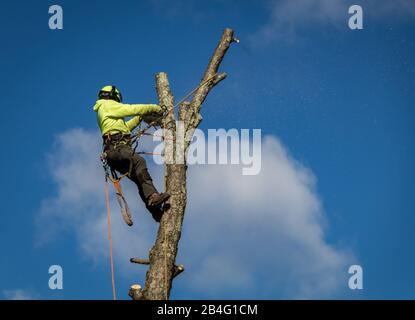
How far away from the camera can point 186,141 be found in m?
11.1

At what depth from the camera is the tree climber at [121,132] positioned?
432 inches

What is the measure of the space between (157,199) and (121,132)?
167cm

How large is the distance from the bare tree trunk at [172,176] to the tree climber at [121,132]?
0.33 metres

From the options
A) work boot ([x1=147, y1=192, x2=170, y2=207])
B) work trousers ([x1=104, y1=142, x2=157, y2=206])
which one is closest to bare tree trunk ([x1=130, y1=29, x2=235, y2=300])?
work boot ([x1=147, y1=192, x2=170, y2=207])

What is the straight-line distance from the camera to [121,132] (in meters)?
11.6

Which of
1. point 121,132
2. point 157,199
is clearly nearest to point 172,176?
point 157,199

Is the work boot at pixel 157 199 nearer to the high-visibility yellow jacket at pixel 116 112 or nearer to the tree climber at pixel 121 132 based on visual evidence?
the tree climber at pixel 121 132

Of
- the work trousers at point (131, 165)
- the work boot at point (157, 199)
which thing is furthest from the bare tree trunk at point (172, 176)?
the work trousers at point (131, 165)

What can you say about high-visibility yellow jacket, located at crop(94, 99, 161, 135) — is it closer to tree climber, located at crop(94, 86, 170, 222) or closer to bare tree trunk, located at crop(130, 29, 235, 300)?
tree climber, located at crop(94, 86, 170, 222)

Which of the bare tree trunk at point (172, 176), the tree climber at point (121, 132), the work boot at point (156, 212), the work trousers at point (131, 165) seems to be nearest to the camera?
the bare tree trunk at point (172, 176)
